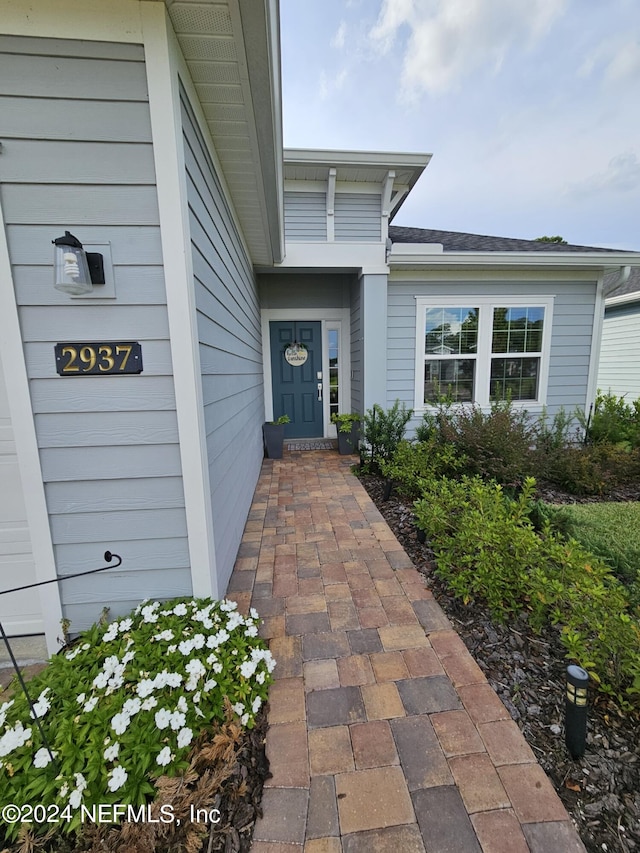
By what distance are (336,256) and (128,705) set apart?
4788 millimetres

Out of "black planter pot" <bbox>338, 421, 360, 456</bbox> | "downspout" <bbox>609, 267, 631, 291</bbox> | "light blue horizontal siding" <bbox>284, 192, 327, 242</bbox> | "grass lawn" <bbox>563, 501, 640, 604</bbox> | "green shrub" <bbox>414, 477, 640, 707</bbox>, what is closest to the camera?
"green shrub" <bbox>414, 477, 640, 707</bbox>

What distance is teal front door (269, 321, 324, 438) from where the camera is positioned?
559cm

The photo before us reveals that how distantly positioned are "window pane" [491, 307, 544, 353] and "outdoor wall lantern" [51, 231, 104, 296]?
4896 millimetres

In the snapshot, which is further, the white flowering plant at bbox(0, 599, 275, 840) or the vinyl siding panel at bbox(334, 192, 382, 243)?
the vinyl siding panel at bbox(334, 192, 382, 243)

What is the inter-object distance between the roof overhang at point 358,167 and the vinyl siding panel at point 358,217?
14 cm

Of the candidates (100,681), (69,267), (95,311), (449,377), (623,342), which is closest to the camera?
(100,681)

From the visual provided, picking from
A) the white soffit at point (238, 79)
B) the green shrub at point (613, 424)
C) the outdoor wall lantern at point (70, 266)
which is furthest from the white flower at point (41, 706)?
the green shrub at point (613, 424)

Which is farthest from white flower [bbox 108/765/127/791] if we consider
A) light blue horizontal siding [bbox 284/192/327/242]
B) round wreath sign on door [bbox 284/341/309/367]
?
round wreath sign on door [bbox 284/341/309/367]

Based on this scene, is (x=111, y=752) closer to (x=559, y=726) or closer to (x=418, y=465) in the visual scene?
(x=559, y=726)

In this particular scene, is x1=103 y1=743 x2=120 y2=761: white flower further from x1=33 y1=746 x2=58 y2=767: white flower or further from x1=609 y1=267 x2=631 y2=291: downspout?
x1=609 y1=267 x2=631 y2=291: downspout

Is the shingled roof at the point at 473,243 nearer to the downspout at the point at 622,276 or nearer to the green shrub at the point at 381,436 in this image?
the downspout at the point at 622,276

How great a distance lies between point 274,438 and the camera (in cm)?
514

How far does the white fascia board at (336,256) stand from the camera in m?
4.57

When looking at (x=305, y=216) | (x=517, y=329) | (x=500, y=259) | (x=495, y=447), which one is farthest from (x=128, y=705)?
(x=517, y=329)
